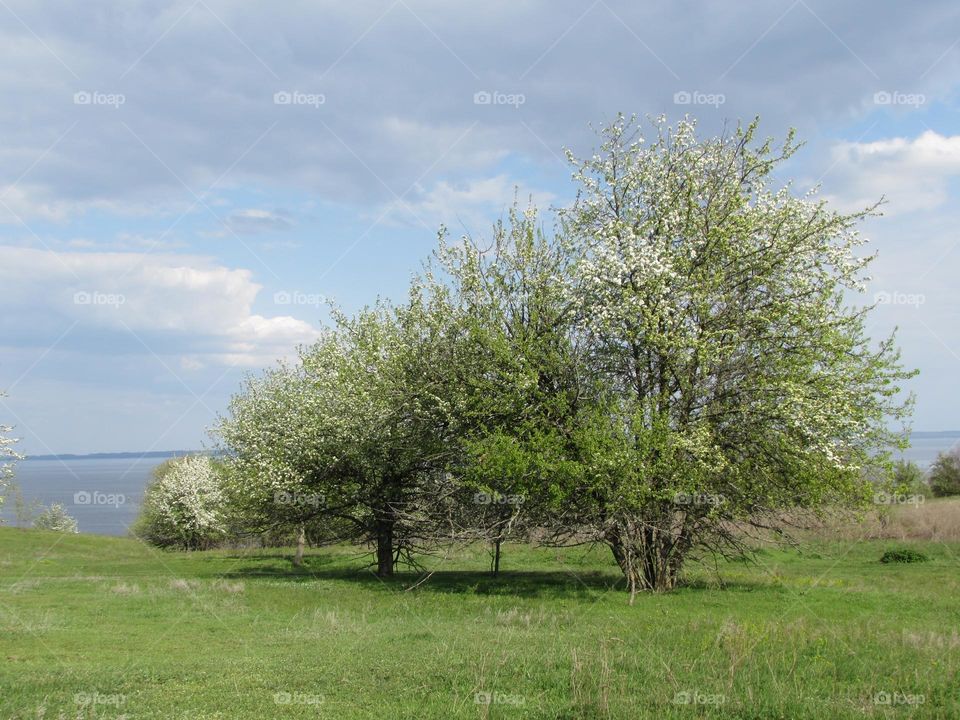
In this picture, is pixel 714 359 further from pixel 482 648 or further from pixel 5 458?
pixel 5 458

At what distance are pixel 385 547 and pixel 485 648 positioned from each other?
20367 millimetres

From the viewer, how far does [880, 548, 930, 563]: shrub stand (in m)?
38.3

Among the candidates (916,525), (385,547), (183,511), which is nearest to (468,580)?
(385,547)

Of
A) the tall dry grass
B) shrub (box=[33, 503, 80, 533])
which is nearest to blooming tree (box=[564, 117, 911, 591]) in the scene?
the tall dry grass

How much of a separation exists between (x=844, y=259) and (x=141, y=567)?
42.3 metres

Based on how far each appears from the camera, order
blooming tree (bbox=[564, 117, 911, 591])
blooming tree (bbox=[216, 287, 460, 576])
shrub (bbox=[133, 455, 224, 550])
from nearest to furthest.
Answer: blooming tree (bbox=[564, 117, 911, 591]) < blooming tree (bbox=[216, 287, 460, 576]) < shrub (bbox=[133, 455, 224, 550])

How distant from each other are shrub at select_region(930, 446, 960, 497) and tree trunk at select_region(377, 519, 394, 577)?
57014 mm

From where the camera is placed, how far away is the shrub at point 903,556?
38281mm

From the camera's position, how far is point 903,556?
127 ft

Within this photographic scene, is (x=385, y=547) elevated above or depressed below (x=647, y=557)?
below

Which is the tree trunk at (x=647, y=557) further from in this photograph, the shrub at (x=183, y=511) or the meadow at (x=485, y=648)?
the shrub at (x=183, y=511)

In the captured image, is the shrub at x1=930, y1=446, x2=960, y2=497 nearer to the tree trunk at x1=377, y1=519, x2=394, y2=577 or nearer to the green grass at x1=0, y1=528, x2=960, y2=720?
the green grass at x1=0, y1=528, x2=960, y2=720

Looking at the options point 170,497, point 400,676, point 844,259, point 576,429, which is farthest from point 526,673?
point 170,497

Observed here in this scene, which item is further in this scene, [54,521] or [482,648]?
[54,521]
